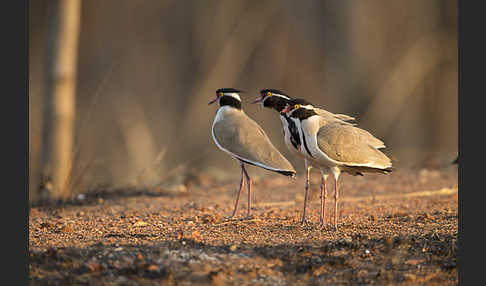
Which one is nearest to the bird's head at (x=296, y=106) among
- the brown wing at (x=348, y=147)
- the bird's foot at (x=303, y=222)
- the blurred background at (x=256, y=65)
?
the brown wing at (x=348, y=147)

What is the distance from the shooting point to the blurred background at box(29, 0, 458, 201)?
15766 mm

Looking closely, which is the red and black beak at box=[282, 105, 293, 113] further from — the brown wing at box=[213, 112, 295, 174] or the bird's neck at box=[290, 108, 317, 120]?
the brown wing at box=[213, 112, 295, 174]

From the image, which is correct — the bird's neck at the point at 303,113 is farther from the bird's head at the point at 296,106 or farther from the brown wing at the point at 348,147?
the brown wing at the point at 348,147

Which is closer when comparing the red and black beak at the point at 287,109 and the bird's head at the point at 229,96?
the red and black beak at the point at 287,109

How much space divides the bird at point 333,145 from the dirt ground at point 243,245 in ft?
1.78

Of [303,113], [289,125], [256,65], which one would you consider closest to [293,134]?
[289,125]

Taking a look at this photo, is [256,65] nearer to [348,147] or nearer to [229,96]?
[229,96]

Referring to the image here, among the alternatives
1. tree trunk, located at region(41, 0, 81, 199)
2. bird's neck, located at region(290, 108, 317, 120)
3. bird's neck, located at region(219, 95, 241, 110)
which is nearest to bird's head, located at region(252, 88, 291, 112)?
bird's neck, located at region(219, 95, 241, 110)

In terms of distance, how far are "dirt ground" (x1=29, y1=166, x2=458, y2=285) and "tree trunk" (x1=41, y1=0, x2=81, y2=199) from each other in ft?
6.32

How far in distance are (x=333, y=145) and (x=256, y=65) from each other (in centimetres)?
1277

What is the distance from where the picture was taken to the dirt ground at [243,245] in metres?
4.25

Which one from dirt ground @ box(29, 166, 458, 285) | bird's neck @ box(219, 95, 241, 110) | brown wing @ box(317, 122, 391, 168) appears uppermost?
bird's neck @ box(219, 95, 241, 110)

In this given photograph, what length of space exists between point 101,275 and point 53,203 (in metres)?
3.70

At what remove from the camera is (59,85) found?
30.5 ft
